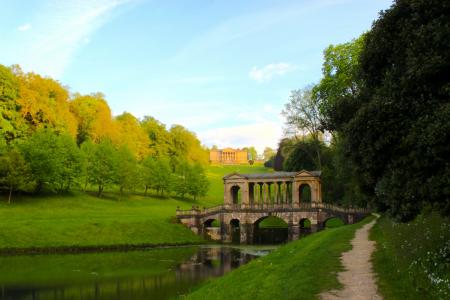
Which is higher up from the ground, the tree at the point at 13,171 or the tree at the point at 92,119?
the tree at the point at 92,119

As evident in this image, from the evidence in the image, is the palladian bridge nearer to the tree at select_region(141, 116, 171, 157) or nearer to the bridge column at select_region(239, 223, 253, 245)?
the bridge column at select_region(239, 223, 253, 245)

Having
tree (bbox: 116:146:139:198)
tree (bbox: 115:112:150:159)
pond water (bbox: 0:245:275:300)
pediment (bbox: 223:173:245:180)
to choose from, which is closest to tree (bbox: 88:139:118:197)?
tree (bbox: 116:146:139:198)

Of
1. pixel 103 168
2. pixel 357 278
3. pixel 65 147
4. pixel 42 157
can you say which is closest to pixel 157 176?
pixel 103 168

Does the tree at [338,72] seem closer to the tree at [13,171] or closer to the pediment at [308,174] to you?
the pediment at [308,174]

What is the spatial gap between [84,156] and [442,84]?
222 ft

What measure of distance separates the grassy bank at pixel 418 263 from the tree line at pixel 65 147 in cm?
5484

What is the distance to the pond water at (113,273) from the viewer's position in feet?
96.1

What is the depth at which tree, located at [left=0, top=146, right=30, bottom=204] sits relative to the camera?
62.6 metres

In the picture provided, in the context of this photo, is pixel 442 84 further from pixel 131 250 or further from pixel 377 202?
pixel 131 250

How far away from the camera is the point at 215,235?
6700 cm

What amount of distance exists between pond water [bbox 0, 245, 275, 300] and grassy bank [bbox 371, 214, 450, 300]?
1384 cm

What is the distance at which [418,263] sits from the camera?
48.7 ft

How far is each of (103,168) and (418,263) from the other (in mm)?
67891

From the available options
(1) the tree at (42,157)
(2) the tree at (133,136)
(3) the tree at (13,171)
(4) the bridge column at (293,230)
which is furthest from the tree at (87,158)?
(4) the bridge column at (293,230)
